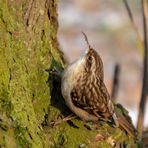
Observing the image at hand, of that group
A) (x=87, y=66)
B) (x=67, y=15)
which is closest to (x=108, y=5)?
(x=67, y=15)

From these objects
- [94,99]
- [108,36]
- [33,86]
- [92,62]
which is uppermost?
[108,36]

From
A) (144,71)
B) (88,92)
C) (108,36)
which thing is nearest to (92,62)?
(88,92)

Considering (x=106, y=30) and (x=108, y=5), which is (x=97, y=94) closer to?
(x=106, y=30)

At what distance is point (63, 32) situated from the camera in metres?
11.9

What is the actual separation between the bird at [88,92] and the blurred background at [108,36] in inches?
206

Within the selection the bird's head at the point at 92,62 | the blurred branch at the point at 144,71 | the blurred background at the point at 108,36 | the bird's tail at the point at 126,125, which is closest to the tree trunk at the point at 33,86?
the bird's tail at the point at 126,125

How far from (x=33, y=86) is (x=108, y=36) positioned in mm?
7786

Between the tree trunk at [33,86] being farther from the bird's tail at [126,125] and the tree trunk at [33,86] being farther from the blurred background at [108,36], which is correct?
the blurred background at [108,36]

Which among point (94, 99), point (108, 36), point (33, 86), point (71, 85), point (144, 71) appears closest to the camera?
point (33, 86)

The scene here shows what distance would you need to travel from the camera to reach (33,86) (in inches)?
166

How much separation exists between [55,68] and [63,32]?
748 cm

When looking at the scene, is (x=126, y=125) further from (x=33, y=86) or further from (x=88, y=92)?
(x=33, y=86)

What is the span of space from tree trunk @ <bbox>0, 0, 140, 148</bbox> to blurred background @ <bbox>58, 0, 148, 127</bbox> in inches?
210

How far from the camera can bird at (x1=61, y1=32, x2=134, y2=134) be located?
170 inches
